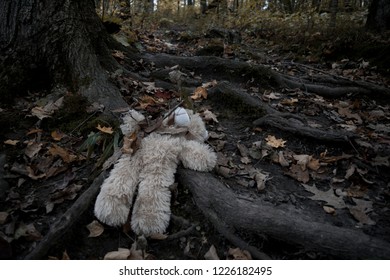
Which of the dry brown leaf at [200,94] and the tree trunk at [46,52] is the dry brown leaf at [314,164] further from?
the tree trunk at [46,52]

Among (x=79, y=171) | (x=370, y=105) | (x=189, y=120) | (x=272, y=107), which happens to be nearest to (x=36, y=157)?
(x=79, y=171)

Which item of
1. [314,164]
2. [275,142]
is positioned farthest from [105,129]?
[314,164]

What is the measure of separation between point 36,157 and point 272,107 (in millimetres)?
2792

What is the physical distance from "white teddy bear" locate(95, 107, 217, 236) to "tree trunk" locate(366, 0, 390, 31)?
18.3ft

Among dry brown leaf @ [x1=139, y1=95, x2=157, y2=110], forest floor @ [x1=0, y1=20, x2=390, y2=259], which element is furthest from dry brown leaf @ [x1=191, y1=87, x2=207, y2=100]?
dry brown leaf @ [x1=139, y1=95, x2=157, y2=110]

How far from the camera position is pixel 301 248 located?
6.12 feet

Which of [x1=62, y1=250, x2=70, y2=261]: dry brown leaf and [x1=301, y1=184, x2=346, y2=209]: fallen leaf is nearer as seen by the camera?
[x1=62, y1=250, x2=70, y2=261]: dry brown leaf

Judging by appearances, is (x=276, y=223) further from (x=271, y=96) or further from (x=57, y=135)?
(x=271, y=96)

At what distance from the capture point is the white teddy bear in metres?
1.95

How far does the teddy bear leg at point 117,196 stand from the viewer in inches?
76.3

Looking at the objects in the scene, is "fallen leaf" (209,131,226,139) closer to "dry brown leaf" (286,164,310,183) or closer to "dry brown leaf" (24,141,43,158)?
"dry brown leaf" (286,164,310,183)

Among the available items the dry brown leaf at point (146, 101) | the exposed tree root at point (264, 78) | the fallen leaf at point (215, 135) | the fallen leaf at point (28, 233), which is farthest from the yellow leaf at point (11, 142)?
the exposed tree root at point (264, 78)

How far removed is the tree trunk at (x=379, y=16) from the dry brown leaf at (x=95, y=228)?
21.8ft
